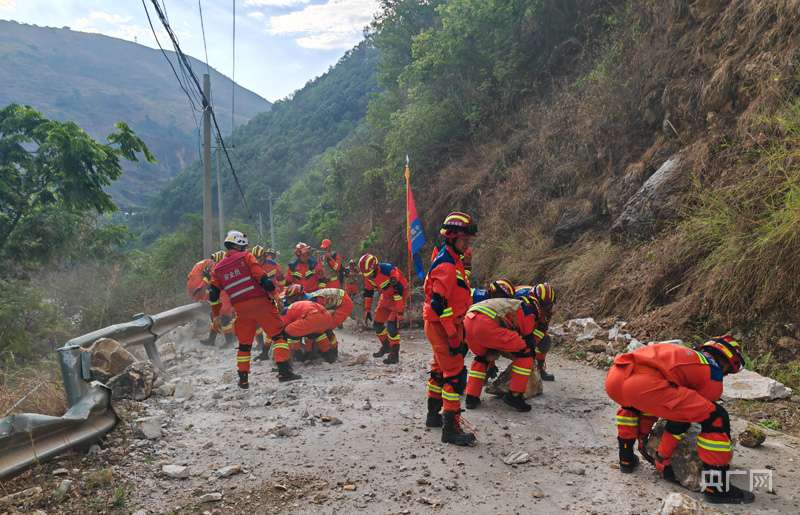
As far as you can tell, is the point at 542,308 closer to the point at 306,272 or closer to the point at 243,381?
the point at 243,381

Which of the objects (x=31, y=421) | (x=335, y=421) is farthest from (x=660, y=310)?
(x=31, y=421)

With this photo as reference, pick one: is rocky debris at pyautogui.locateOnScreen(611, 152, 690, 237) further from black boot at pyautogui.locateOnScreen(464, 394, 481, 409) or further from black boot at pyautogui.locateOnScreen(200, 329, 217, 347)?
black boot at pyautogui.locateOnScreen(200, 329, 217, 347)

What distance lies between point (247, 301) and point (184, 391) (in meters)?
1.41

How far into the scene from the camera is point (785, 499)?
3.23 metres

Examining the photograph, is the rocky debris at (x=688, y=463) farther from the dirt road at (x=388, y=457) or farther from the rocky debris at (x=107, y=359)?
the rocky debris at (x=107, y=359)

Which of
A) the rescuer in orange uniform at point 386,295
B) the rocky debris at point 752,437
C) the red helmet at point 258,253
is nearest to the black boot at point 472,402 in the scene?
the rocky debris at point 752,437

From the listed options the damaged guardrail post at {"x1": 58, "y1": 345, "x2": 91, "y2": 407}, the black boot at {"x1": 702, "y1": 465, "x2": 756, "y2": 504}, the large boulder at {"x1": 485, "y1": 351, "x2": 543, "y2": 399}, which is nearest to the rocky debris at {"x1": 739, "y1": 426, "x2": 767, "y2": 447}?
the black boot at {"x1": 702, "y1": 465, "x2": 756, "y2": 504}

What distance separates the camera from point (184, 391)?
6031 millimetres

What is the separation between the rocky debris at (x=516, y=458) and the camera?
4.09m

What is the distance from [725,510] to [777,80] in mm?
7441

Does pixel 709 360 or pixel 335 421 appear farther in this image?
pixel 335 421

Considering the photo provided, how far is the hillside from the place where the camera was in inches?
5468

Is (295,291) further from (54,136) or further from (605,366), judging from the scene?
→ (54,136)

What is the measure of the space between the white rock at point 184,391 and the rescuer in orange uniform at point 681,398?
4914 mm
